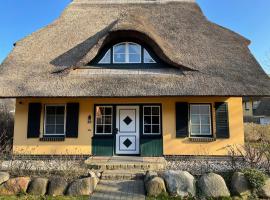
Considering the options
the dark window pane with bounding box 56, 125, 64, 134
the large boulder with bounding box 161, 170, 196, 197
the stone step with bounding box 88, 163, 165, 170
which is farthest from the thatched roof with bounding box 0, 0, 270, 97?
the large boulder with bounding box 161, 170, 196, 197

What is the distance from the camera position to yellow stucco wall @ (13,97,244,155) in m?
10.5

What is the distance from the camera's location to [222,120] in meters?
→ 10.6

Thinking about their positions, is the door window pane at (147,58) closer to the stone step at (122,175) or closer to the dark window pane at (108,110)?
the dark window pane at (108,110)

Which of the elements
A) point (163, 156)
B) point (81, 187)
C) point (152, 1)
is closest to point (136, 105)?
point (163, 156)

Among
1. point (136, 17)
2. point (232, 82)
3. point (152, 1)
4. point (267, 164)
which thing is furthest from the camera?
point (152, 1)

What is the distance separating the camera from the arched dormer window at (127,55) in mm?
11445

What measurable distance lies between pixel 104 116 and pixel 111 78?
68.8 inches

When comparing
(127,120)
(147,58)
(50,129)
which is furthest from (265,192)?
(50,129)

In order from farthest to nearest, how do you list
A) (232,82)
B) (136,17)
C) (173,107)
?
(136,17), (173,107), (232,82)

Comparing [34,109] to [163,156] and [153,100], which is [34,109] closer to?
[153,100]

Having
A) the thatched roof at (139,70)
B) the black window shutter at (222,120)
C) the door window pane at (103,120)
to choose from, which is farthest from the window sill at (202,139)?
the door window pane at (103,120)

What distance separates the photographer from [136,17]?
12.0 meters

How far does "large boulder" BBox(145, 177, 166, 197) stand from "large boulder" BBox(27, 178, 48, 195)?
2.73m

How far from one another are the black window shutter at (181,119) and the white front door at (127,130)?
172cm
